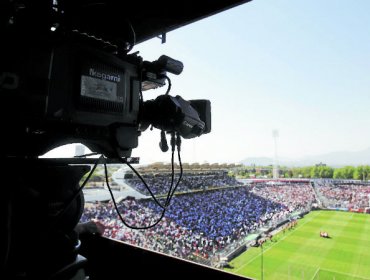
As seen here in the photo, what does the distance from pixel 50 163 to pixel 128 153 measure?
0.45 ft

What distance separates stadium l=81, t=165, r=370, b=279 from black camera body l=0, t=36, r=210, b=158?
4.01 metres

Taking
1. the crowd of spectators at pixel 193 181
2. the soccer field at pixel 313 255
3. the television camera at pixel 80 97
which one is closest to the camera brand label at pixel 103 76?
the television camera at pixel 80 97

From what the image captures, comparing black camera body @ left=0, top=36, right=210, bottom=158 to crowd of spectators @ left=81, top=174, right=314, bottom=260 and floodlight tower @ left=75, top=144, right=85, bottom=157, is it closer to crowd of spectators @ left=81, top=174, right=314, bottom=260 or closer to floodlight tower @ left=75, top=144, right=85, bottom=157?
floodlight tower @ left=75, top=144, right=85, bottom=157

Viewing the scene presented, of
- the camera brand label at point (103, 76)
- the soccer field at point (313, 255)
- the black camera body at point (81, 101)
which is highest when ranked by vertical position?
the camera brand label at point (103, 76)

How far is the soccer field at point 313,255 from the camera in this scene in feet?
25.1

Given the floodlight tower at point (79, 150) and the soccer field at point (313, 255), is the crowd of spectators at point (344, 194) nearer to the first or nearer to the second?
the soccer field at point (313, 255)

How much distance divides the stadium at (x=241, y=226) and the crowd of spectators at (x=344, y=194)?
0.09m

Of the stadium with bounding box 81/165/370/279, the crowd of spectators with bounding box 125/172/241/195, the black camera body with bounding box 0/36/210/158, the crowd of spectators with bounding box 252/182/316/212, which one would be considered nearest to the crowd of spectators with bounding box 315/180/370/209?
the stadium with bounding box 81/165/370/279

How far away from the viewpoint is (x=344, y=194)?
18.0 meters

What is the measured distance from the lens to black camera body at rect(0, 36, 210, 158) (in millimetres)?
331

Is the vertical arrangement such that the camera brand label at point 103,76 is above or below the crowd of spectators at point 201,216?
above

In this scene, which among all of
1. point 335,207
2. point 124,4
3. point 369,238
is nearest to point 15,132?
point 124,4

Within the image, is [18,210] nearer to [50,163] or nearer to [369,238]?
[50,163]

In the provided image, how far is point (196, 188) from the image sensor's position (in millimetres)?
12906
